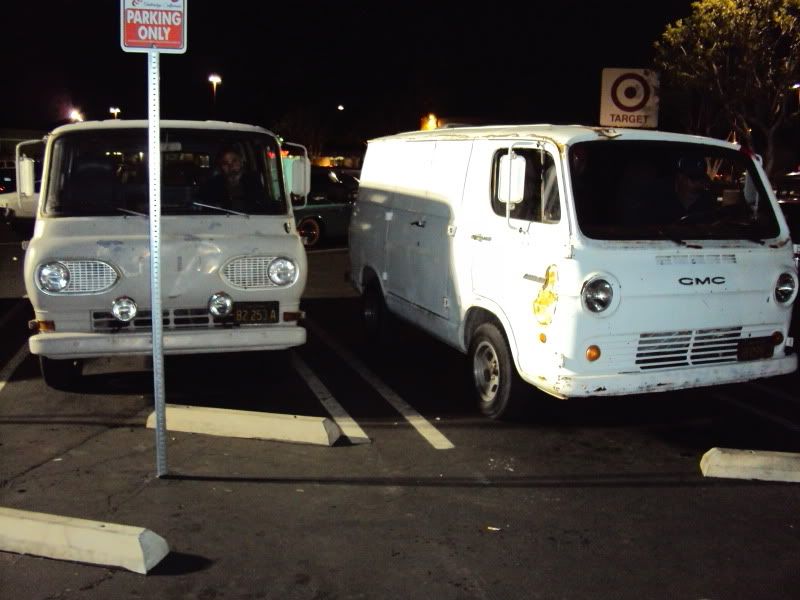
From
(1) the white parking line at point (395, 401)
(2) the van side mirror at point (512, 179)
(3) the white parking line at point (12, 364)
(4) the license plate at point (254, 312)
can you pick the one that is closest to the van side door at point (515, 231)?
(2) the van side mirror at point (512, 179)

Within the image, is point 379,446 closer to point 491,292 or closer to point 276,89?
point 491,292

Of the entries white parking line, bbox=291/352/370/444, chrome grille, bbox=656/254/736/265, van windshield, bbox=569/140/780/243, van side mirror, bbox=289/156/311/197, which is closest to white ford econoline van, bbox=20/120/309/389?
van side mirror, bbox=289/156/311/197

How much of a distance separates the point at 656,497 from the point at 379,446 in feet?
6.11

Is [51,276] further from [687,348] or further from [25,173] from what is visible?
[687,348]

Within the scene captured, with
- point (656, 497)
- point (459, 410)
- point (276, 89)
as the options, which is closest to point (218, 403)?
point (459, 410)

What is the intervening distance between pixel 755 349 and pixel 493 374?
1.84 m

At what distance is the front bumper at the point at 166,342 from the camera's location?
22.0 feet

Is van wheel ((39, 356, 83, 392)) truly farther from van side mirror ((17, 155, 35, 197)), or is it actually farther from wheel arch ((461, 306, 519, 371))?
wheel arch ((461, 306, 519, 371))

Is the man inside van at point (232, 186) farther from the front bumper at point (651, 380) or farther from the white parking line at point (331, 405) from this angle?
the front bumper at point (651, 380)

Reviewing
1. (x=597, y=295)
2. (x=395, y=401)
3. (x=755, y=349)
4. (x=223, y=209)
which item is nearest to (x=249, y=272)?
(x=223, y=209)

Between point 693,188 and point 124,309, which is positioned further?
point 124,309

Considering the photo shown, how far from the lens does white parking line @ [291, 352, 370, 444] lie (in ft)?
21.0

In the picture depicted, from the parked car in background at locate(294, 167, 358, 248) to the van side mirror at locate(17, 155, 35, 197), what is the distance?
10582 mm

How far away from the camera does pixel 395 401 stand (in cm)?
732
